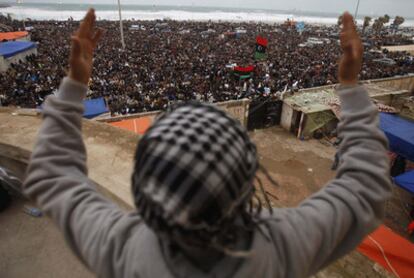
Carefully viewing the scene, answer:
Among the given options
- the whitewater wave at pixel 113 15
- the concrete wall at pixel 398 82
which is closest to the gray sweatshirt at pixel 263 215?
the concrete wall at pixel 398 82

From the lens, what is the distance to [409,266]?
372cm

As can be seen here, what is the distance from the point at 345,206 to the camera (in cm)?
81

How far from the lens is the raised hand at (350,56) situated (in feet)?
2.96

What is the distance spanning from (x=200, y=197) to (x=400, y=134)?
8240 millimetres

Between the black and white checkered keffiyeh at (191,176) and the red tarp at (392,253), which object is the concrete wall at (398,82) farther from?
the black and white checkered keffiyeh at (191,176)

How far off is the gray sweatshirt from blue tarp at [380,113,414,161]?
7375 mm

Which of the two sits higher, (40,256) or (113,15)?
(113,15)

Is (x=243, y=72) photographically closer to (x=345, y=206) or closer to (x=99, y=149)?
(x=99, y=149)

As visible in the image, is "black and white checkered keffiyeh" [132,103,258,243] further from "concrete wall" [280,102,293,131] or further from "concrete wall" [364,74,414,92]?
"concrete wall" [364,74,414,92]

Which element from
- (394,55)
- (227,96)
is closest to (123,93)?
→ (227,96)

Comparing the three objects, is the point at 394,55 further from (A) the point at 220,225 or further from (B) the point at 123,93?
(A) the point at 220,225

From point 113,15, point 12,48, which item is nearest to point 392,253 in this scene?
point 12,48

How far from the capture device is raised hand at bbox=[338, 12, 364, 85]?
35.5 inches

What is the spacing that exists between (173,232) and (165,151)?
0.18m
